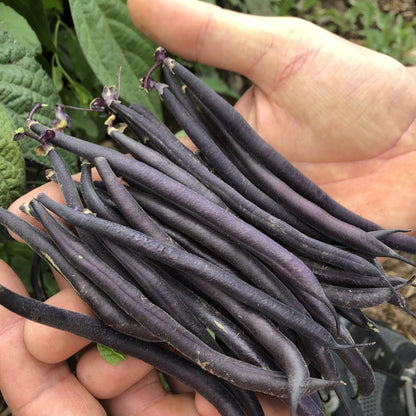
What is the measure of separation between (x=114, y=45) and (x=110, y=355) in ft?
3.51

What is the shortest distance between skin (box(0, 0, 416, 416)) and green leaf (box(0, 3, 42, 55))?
1.12 ft

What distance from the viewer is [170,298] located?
117 centimetres

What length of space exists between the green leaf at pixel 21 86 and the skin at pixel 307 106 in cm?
24

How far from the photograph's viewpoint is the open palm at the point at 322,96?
5.26 ft

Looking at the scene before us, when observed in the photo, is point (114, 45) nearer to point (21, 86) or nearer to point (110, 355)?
point (21, 86)

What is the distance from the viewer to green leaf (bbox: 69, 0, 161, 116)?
158cm

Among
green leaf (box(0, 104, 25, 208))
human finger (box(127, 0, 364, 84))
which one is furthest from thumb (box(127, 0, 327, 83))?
green leaf (box(0, 104, 25, 208))

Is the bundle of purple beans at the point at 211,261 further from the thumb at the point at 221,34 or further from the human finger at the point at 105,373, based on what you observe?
the thumb at the point at 221,34

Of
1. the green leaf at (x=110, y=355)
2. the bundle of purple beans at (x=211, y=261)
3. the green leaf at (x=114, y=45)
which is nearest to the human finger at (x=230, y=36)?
the green leaf at (x=114, y=45)

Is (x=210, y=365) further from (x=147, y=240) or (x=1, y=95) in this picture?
(x=1, y=95)

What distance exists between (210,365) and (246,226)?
1.15ft

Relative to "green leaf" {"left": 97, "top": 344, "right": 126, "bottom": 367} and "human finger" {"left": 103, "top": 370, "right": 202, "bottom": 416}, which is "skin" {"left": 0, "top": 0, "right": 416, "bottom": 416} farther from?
"green leaf" {"left": 97, "top": 344, "right": 126, "bottom": 367}

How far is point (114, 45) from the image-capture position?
167 cm

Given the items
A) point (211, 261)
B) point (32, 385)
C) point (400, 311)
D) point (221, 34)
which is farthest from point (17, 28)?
point (400, 311)
